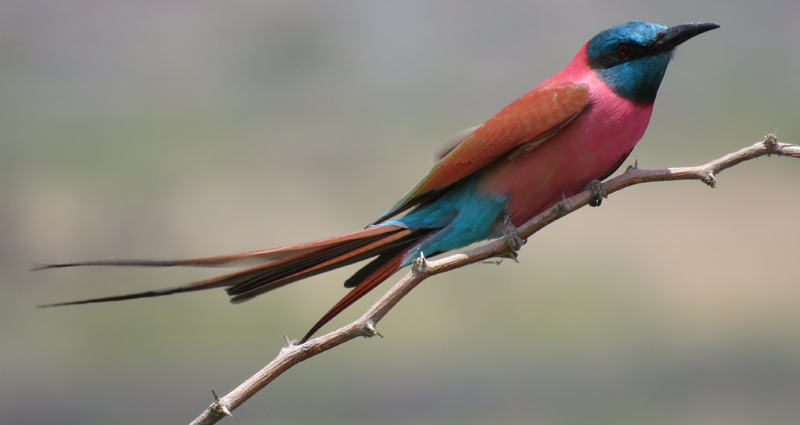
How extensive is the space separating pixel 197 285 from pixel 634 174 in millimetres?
634

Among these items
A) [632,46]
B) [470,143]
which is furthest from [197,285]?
[632,46]

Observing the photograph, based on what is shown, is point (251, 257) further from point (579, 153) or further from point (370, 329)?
point (579, 153)

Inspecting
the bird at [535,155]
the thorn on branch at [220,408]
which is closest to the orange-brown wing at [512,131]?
the bird at [535,155]

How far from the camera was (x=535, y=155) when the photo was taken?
1.13 metres

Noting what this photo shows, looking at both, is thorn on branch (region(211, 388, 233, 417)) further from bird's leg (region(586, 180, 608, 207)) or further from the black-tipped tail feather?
bird's leg (region(586, 180, 608, 207))


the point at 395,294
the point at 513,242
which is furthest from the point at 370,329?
the point at 513,242

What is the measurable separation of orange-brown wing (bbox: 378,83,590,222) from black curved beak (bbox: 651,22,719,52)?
0.48 ft

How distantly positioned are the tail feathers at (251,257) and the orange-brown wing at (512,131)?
13 cm

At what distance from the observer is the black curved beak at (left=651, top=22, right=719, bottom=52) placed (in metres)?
1.07

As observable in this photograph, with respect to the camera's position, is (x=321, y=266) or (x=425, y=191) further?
(x=425, y=191)

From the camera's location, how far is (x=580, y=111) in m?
1.10

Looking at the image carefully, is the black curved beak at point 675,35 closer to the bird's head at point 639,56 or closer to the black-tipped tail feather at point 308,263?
the bird's head at point 639,56

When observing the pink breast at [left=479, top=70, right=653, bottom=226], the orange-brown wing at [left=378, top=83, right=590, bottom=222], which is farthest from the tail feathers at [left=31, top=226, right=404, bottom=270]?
the pink breast at [left=479, top=70, right=653, bottom=226]

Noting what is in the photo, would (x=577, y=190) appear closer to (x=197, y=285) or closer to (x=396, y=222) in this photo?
(x=396, y=222)
